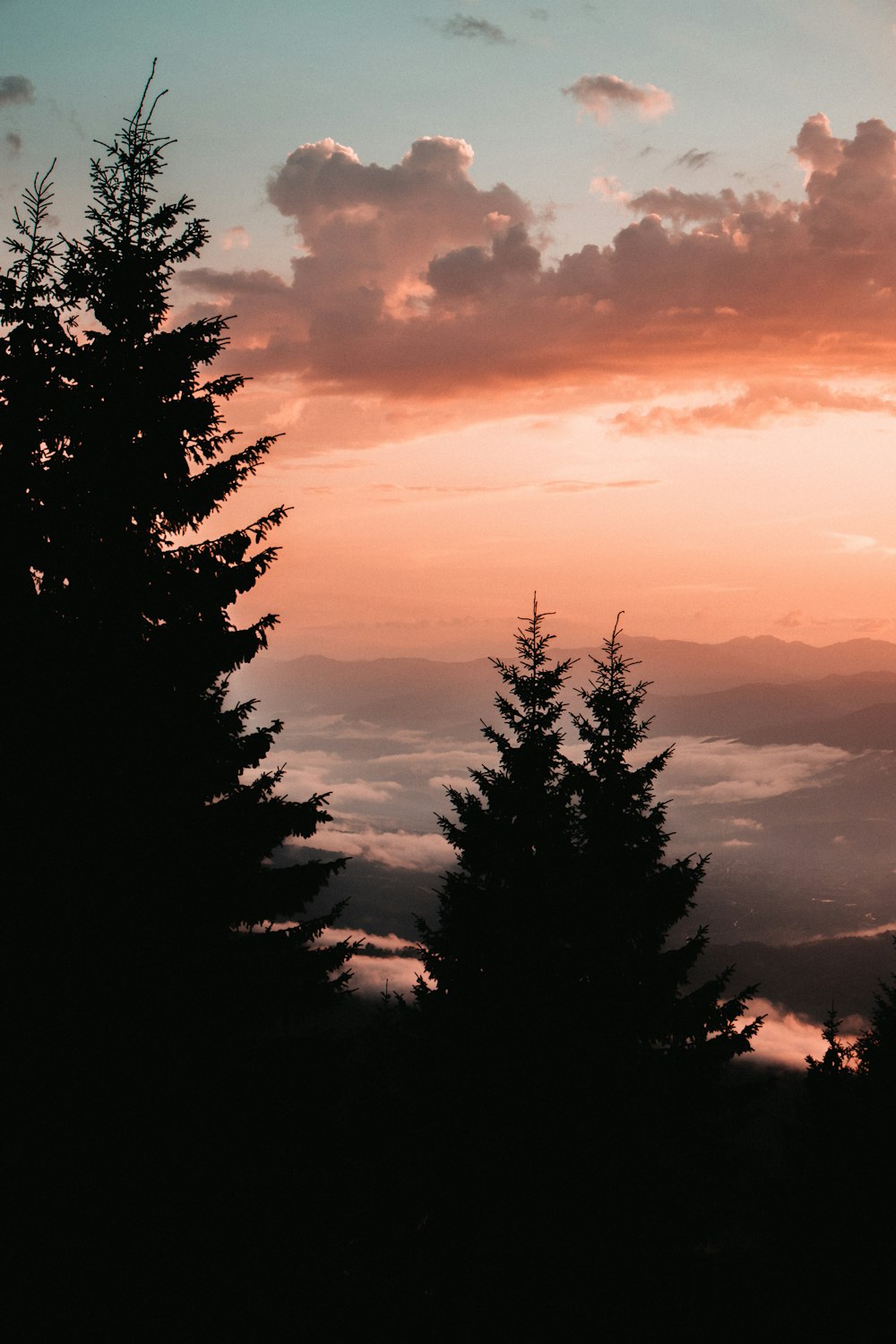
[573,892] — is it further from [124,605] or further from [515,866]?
[124,605]

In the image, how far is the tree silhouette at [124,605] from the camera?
29.2 ft

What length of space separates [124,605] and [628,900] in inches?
383

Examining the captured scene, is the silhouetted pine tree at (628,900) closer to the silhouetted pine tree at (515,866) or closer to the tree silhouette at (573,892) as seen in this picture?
the tree silhouette at (573,892)

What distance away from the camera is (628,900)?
14.6m

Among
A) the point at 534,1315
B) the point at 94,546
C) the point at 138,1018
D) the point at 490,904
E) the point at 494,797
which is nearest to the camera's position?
the point at 138,1018

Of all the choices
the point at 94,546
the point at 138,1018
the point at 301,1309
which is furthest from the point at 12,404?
the point at 301,1309

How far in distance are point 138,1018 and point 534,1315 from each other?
8020 millimetres

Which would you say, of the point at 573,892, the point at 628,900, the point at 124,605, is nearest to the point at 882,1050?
the point at 628,900

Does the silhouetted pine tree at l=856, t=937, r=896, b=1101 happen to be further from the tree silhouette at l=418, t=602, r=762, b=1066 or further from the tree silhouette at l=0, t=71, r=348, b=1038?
the tree silhouette at l=0, t=71, r=348, b=1038

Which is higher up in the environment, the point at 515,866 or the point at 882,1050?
the point at 515,866

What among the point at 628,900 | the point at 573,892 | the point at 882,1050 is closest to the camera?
the point at 573,892

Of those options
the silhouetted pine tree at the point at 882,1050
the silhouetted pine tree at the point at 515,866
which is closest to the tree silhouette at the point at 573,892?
the silhouetted pine tree at the point at 515,866

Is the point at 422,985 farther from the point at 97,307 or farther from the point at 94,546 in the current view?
the point at 97,307

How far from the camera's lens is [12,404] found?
10383 mm
